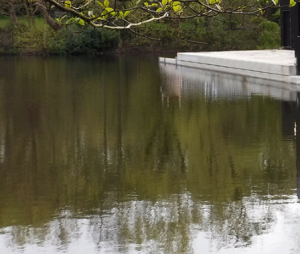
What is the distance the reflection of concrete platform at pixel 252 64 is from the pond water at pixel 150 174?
145 inches

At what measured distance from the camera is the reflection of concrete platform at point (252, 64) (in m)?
22.7

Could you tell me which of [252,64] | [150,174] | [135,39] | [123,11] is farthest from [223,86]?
[135,39]

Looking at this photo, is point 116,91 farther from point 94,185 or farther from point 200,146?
point 94,185

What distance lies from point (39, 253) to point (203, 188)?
2939mm

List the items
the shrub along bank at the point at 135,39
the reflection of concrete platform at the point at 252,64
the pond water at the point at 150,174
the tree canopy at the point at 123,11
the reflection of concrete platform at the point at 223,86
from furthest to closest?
the shrub along bank at the point at 135,39, the reflection of concrete platform at the point at 252,64, the reflection of concrete platform at the point at 223,86, the pond water at the point at 150,174, the tree canopy at the point at 123,11

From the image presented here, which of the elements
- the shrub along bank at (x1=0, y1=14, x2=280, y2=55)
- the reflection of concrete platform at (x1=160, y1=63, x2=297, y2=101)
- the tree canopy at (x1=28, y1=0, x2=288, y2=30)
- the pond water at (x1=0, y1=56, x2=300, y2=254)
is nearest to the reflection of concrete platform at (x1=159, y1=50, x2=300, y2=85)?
the reflection of concrete platform at (x1=160, y1=63, x2=297, y2=101)

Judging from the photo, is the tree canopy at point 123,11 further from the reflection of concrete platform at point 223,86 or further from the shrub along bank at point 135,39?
the shrub along bank at point 135,39

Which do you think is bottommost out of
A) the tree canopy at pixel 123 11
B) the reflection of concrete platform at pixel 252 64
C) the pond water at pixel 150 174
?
the pond water at pixel 150 174

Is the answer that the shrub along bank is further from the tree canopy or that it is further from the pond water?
the tree canopy

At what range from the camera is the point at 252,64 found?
1016 inches

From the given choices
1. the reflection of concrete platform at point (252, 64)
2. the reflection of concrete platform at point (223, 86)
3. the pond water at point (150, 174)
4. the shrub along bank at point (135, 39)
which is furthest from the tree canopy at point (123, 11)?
the shrub along bank at point (135, 39)

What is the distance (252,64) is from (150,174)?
16.9 metres

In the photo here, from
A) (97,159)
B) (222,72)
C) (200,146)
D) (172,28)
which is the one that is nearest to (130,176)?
(97,159)

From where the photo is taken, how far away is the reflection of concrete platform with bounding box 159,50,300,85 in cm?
2270
